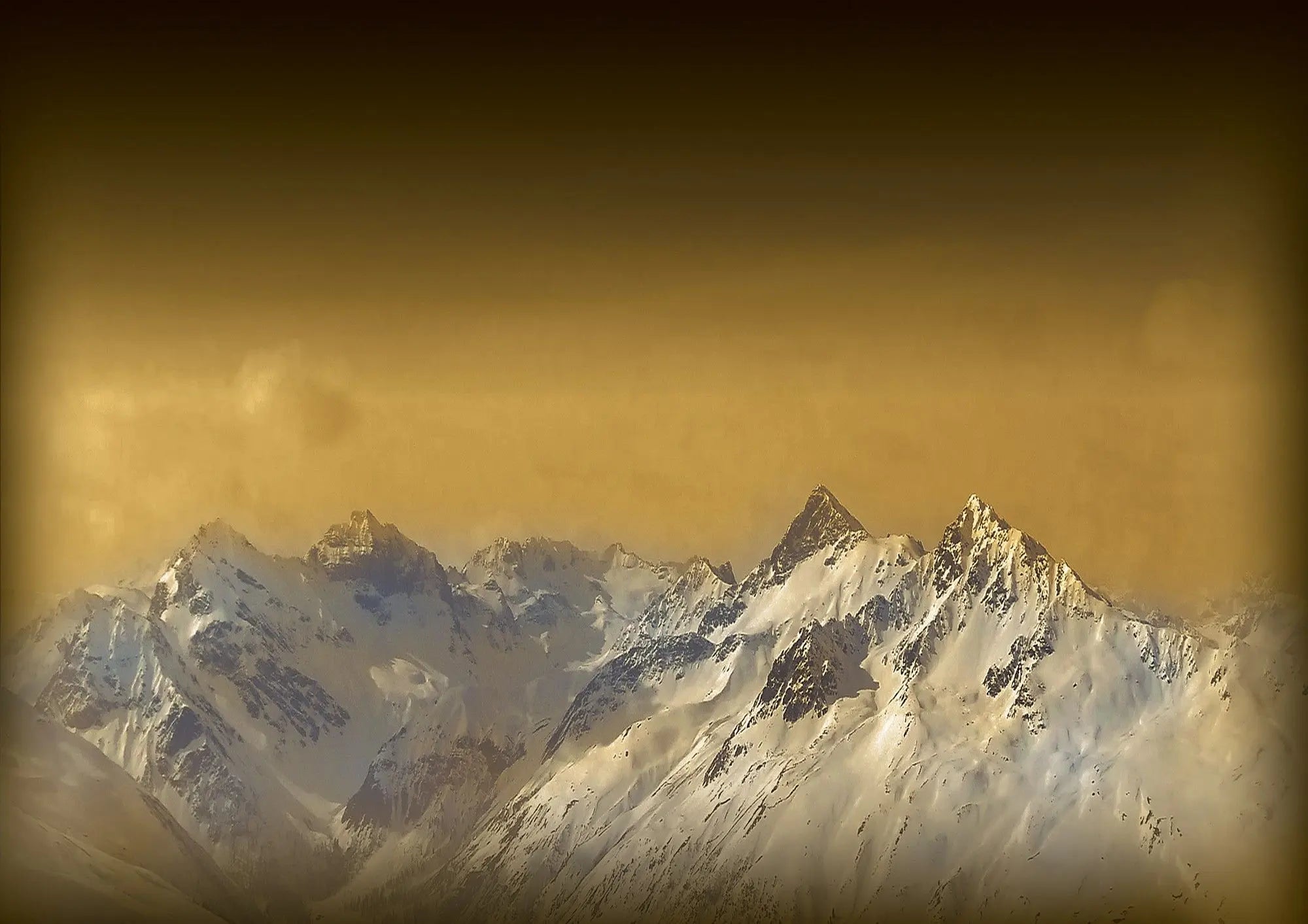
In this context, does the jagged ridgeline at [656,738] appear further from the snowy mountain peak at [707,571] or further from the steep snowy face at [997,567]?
Result: the steep snowy face at [997,567]

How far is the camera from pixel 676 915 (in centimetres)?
4419

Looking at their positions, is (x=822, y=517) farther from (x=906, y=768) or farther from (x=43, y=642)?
(x=906, y=768)

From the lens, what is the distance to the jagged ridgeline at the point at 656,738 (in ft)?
82.6

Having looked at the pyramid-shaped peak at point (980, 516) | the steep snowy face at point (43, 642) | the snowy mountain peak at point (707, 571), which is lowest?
the steep snowy face at point (43, 642)

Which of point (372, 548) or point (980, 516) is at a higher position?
point (980, 516)

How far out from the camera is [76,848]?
23.6 m

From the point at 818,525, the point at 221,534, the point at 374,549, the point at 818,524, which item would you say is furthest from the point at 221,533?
the point at 818,525

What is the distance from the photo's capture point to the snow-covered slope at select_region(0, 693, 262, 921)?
65.6ft

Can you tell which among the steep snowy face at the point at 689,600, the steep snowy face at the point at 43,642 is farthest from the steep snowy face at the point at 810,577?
the steep snowy face at the point at 43,642

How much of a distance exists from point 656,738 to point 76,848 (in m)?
96.1

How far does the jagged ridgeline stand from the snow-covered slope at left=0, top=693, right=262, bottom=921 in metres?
0.10

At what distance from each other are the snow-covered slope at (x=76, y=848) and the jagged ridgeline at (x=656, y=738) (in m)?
0.10

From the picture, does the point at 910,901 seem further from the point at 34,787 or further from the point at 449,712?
the point at 449,712

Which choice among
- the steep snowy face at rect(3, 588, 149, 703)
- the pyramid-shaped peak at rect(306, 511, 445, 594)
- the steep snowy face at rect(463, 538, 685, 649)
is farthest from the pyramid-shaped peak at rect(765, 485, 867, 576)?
the steep snowy face at rect(3, 588, 149, 703)
